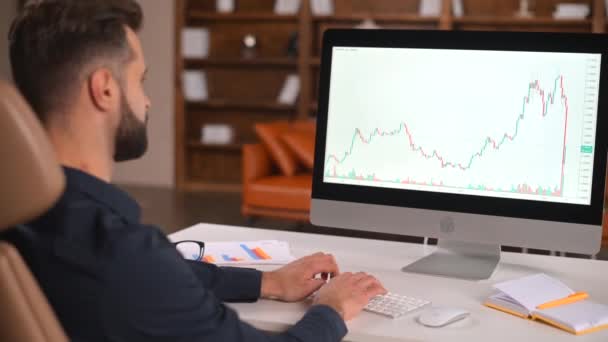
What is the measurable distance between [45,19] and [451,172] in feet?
3.16

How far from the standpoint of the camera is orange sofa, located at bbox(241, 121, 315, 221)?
510 cm

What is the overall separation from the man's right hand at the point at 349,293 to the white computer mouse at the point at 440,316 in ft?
0.36

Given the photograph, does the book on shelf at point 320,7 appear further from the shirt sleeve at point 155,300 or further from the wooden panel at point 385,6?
the shirt sleeve at point 155,300

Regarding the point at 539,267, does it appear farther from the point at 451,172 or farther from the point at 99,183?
the point at 99,183

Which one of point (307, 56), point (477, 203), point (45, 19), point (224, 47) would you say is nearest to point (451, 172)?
point (477, 203)

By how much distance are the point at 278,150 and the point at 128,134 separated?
4125 mm

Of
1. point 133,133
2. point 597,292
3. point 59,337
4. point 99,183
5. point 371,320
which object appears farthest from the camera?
point 597,292

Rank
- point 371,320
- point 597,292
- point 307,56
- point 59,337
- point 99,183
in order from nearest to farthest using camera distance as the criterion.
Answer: point 59,337, point 99,183, point 371,320, point 597,292, point 307,56

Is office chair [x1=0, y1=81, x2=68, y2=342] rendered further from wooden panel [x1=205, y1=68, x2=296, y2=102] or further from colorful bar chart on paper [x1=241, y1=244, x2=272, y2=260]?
wooden panel [x1=205, y1=68, x2=296, y2=102]

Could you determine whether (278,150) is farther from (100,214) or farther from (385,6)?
(100,214)

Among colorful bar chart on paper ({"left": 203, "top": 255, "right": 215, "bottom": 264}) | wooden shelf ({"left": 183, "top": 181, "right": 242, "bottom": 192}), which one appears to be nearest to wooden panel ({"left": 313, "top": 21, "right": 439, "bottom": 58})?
wooden shelf ({"left": 183, "top": 181, "right": 242, "bottom": 192})

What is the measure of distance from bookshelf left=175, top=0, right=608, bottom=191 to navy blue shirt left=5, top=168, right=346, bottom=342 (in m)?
5.96

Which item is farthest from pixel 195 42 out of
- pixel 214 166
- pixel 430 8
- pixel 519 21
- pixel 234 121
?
pixel 519 21

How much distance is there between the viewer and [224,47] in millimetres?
7488
